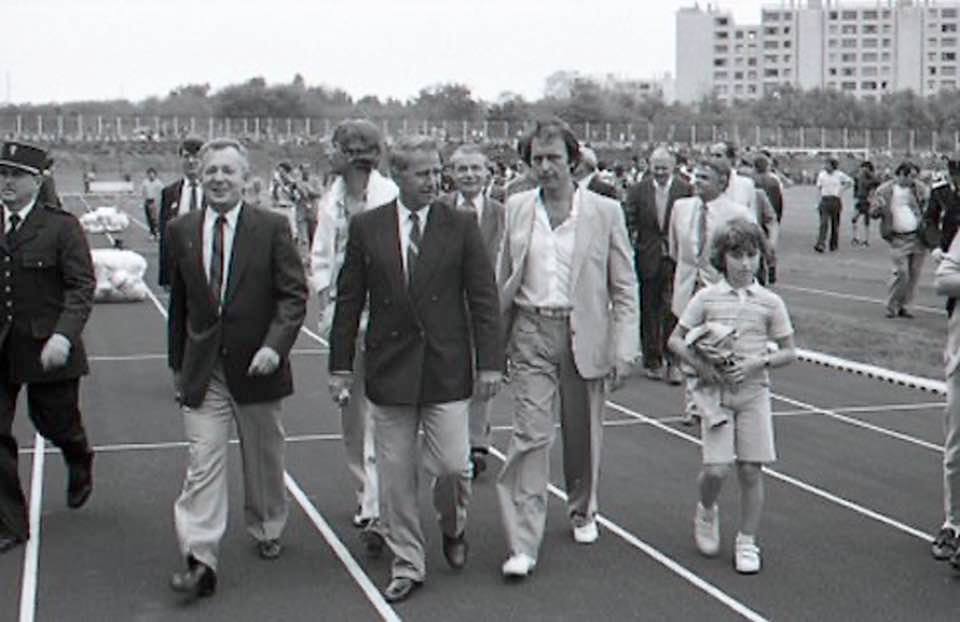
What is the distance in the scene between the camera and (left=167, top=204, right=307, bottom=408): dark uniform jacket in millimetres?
7309

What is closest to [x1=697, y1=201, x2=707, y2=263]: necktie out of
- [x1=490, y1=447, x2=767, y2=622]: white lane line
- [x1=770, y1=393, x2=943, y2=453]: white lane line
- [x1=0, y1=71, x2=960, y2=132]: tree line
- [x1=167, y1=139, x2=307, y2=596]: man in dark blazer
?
[x1=770, y1=393, x2=943, y2=453]: white lane line

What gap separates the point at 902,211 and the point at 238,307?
14308 millimetres

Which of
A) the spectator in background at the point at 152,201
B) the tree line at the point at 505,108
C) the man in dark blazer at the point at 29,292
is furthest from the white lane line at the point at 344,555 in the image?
the tree line at the point at 505,108

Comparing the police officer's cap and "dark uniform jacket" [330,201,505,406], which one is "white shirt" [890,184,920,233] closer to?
"dark uniform jacket" [330,201,505,406]

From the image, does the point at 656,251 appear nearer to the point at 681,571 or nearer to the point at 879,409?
the point at 879,409

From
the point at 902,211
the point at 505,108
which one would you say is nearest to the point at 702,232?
the point at 902,211

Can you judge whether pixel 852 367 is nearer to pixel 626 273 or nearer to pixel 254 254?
pixel 626 273

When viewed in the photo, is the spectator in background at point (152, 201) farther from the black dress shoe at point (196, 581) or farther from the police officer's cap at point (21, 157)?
the black dress shoe at point (196, 581)

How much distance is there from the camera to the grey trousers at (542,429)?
7.47 metres

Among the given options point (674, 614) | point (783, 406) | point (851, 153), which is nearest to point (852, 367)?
point (783, 406)

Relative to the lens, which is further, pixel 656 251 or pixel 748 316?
pixel 656 251

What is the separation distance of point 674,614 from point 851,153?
8558cm

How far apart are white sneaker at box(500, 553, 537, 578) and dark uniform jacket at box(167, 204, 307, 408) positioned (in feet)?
4.57

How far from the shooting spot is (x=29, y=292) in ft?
26.9
